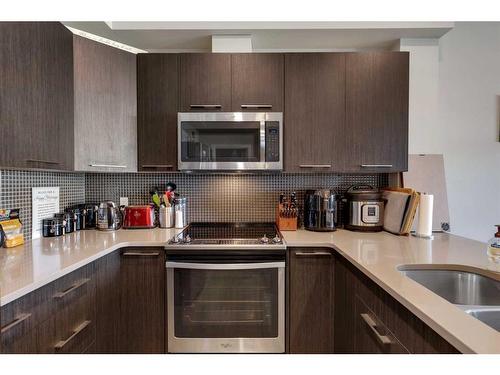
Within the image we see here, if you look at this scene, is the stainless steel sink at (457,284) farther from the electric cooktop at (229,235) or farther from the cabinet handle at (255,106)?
the cabinet handle at (255,106)

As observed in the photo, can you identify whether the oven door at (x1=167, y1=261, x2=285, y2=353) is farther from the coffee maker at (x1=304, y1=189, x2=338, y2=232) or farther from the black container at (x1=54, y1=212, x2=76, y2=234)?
the black container at (x1=54, y1=212, x2=76, y2=234)

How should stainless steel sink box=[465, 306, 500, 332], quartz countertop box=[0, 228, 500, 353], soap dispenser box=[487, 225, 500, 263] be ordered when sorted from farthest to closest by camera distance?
soap dispenser box=[487, 225, 500, 263]
stainless steel sink box=[465, 306, 500, 332]
quartz countertop box=[0, 228, 500, 353]

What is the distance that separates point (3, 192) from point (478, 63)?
343 cm

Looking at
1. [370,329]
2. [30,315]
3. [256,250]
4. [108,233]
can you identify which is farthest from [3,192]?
[370,329]

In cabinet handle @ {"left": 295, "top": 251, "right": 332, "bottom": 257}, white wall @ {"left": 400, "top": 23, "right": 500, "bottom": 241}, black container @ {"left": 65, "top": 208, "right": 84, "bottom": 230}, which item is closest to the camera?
cabinet handle @ {"left": 295, "top": 251, "right": 332, "bottom": 257}

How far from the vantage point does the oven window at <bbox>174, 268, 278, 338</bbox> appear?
162 cm

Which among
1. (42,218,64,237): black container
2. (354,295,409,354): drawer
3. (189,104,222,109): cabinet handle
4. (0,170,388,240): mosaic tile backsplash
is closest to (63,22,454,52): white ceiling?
(189,104,222,109): cabinet handle

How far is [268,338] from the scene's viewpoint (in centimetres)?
161

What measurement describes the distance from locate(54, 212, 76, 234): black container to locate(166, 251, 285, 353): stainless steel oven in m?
0.80

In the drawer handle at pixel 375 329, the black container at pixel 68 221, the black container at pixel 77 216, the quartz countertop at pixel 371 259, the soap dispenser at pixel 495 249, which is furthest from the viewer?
the black container at pixel 77 216

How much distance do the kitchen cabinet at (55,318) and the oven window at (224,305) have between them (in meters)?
0.48

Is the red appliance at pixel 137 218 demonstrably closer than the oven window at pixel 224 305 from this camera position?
No

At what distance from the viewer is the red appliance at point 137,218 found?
2002 mm

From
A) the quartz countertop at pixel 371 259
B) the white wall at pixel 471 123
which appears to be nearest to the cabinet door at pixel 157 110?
the quartz countertop at pixel 371 259
